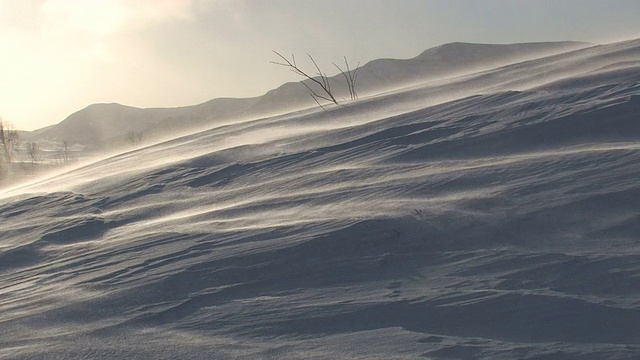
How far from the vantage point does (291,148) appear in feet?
13.0

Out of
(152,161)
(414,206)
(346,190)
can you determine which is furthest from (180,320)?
(152,161)

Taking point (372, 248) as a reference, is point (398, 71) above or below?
above

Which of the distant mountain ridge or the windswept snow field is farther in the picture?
the distant mountain ridge

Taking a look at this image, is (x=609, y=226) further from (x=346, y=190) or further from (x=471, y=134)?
(x=471, y=134)

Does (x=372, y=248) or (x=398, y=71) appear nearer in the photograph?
(x=372, y=248)

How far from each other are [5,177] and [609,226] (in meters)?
11.8

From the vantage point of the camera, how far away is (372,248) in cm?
218

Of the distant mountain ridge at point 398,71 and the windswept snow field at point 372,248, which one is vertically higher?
the distant mountain ridge at point 398,71

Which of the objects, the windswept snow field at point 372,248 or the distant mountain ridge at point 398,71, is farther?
the distant mountain ridge at point 398,71

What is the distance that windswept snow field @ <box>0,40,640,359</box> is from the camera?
5.53 ft

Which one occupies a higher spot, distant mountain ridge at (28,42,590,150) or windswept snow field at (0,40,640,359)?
distant mountain ridge at (28,42,590,150)

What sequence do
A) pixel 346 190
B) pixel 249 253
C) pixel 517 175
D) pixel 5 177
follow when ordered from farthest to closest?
pixel 5 177
pixel 346 190
pixel 517 175
pixel 249 253

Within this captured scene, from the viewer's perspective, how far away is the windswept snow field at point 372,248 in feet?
5.53

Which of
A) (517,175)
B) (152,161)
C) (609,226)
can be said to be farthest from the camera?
(152,161)
